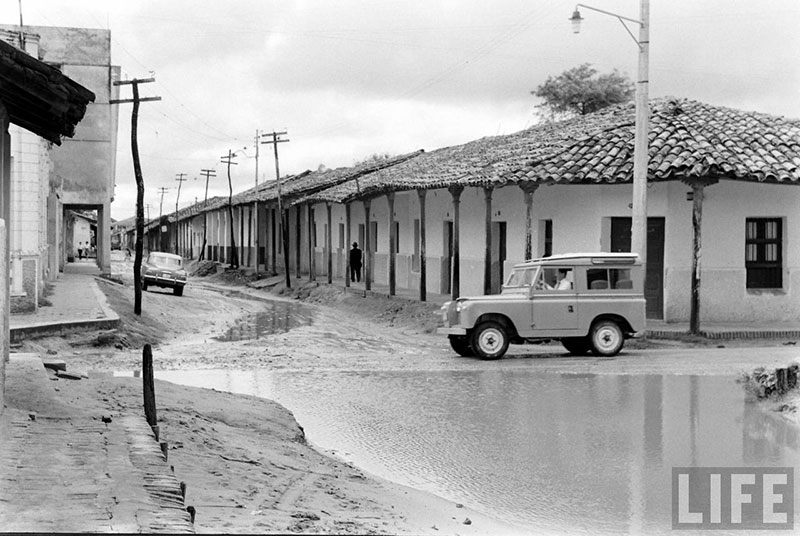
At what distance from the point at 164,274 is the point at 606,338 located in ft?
77.1

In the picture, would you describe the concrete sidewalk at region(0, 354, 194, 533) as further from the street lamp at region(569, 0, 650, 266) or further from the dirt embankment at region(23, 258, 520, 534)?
the street lamp at region(569, 0, 650, 266)

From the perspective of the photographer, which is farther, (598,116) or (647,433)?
(598,116)

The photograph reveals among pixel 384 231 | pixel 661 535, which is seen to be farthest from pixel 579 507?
pixel 384 231

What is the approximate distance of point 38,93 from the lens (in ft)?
27.5

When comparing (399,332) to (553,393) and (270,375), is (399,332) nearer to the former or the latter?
(270,375)

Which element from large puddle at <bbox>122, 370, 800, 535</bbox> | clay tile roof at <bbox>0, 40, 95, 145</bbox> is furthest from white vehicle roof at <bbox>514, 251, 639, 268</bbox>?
clay tile roof at <bbox>0, 40, 95, 145</bbox>

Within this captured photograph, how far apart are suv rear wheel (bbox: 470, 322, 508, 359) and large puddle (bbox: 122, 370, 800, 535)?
76.4 inches

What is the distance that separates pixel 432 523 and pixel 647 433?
4085 mm

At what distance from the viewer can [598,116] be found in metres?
28.2

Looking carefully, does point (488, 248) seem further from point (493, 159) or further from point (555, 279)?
point (555, 279)

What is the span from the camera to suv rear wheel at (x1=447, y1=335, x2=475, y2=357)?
17.8 meters

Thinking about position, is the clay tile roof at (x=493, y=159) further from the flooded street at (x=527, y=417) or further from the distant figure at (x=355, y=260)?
the flooded street at (x=527, y=417)

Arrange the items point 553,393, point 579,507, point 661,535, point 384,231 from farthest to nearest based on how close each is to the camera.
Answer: point 384,231 → point 553,393 → point 579,507 → point 661,535

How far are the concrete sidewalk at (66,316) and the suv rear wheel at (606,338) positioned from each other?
9.88 meters
